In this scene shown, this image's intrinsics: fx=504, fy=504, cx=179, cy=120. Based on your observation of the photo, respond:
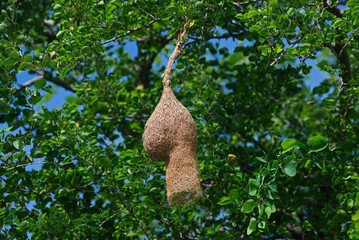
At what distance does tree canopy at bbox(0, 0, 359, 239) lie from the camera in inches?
121

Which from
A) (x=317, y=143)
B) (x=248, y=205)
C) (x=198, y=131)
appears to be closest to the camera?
(x=317, y=143)

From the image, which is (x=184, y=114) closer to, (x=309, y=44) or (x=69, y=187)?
(x=309, y=44)

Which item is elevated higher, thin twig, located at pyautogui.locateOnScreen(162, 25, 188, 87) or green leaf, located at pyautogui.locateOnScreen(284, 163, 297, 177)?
thin twig, located at pyautogui.locateOnScreen(162, 25, 188, 87)

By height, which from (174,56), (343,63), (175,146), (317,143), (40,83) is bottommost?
(317,143)

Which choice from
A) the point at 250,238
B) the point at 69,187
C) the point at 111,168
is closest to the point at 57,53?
the point at 111,168

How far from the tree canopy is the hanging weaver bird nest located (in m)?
0.37

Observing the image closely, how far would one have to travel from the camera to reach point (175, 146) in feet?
8.63

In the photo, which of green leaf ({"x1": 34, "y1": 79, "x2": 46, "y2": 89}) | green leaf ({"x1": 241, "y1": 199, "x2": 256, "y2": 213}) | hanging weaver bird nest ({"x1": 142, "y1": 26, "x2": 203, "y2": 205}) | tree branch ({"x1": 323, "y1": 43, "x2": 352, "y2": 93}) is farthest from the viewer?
tree branch ({"x1": 323, "y1": 43, "x2": 352, "y2": 93})

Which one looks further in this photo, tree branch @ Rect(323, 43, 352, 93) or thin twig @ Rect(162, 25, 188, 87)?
tree branch @ Rect(323, 43, 352, 93)

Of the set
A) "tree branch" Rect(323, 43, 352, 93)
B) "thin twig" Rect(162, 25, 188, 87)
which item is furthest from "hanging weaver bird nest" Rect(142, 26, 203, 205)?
"tree branch" Rect(323, 43, 352, 93)

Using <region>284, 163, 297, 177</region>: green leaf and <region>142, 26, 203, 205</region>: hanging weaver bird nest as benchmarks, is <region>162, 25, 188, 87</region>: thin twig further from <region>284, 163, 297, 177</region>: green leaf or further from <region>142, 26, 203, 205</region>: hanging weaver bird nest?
<region>284, 163, 297, 177</region>: green leaf

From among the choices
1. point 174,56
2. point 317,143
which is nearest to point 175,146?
point 174,56

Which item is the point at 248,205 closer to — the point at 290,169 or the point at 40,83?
the point at 290,169

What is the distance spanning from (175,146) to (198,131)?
1070 mm
